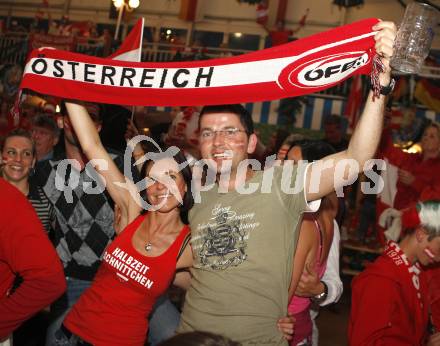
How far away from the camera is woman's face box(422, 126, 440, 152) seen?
611cm

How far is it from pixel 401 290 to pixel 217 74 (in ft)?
4.29

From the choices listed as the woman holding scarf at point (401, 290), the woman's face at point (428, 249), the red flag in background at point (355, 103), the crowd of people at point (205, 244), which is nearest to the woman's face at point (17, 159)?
the crowd of people at point (205, 244)

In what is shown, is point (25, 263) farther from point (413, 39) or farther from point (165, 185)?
point (413, 39)

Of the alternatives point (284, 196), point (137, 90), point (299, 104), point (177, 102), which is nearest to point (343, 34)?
point (284, 196)

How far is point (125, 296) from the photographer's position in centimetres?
254

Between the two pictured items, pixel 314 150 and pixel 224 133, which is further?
pixel 314 150

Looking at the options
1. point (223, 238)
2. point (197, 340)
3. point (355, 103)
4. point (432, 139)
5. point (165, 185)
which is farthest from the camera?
point (355, 103)

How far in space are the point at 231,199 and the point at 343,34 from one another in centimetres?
81

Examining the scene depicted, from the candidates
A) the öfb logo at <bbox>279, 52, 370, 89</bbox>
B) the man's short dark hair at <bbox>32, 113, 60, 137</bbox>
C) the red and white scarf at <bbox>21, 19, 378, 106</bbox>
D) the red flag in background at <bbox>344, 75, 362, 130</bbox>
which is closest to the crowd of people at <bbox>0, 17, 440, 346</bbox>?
the red and white scarf at <bbox>21, 19, 378, 106</bbox>

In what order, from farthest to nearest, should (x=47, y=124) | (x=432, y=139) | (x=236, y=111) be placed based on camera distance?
(x=432, y=139)
(x=47, y=124)
(x=236, y=111)

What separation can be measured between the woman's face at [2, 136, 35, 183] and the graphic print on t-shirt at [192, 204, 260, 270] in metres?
1.59

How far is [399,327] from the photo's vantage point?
92.4 inches

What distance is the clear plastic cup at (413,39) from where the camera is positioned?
184 centimetres

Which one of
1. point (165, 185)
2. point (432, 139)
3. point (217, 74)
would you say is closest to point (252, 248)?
point (165, 185)
